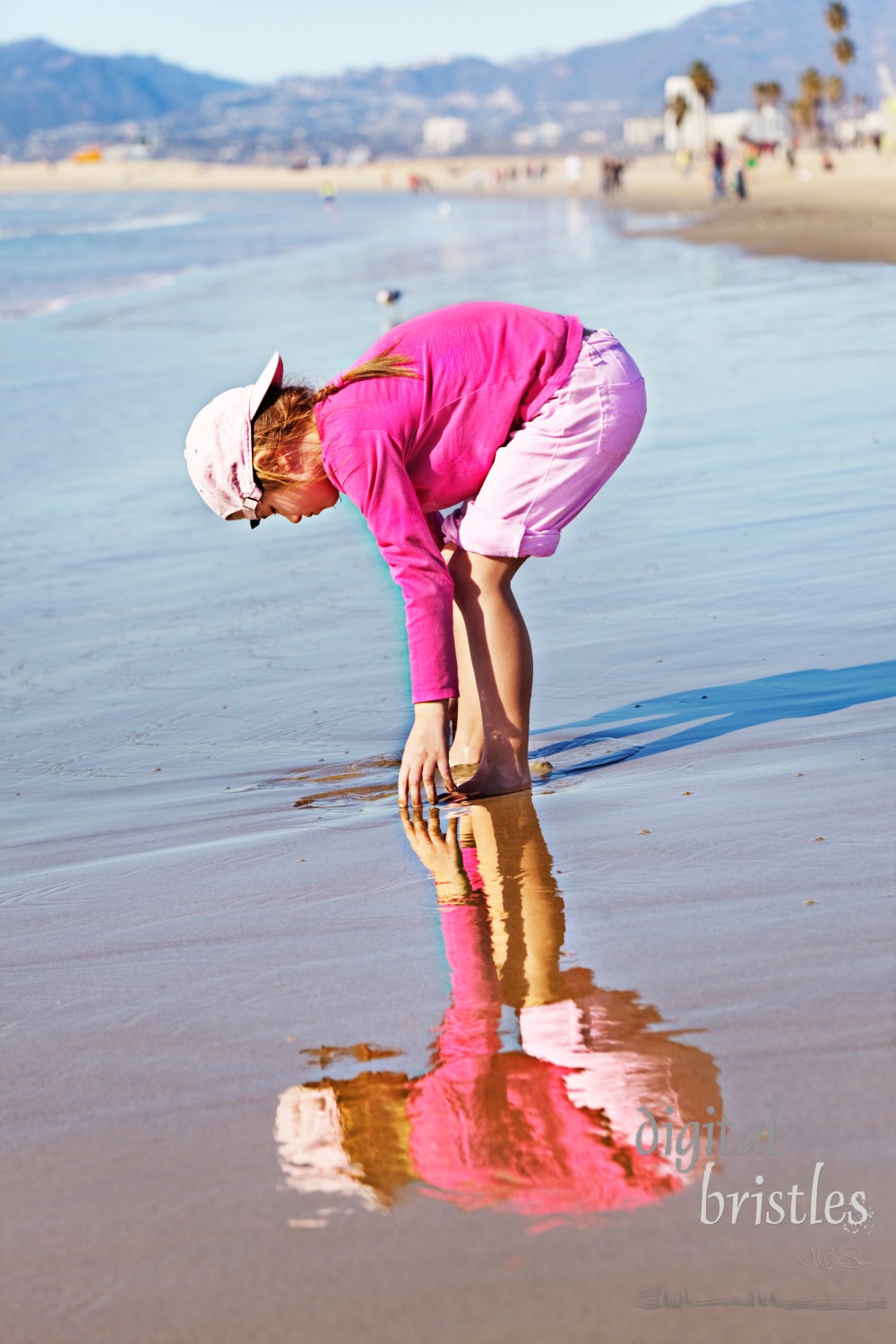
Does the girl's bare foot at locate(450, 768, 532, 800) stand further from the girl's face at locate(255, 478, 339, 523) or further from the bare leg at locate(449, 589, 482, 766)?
the girl's face at locate(255, 478, 339, 523)

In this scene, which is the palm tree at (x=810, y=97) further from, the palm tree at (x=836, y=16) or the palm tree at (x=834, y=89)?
the palm tree at (x=836, y=16)

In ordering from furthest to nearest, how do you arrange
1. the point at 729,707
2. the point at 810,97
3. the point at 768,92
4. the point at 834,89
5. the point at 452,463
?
the point at 768,92 → the point at 810,97 → the point at 834,89 → the point at 729,707 → the point at 452,463

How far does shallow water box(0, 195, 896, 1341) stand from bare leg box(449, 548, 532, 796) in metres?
0.13

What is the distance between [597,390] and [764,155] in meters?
87.6

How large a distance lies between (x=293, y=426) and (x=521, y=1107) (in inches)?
58.5

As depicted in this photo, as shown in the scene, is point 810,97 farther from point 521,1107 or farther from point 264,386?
point 521,1107

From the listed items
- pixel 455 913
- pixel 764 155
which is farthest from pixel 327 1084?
pixel 764 155

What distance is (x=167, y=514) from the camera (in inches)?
284

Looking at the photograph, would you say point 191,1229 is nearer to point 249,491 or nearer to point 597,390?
point 249,491

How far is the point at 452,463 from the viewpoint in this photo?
305 centimetres

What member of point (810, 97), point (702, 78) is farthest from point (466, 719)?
point (810, 97)

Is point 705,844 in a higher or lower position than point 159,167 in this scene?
lower

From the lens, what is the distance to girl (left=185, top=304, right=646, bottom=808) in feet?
9.22

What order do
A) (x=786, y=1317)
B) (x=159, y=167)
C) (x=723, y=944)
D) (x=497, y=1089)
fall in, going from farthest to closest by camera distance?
(x=159, y=167) < (x=723, y=944) < (x=497, y=1089) < (x=786, y=1317)
